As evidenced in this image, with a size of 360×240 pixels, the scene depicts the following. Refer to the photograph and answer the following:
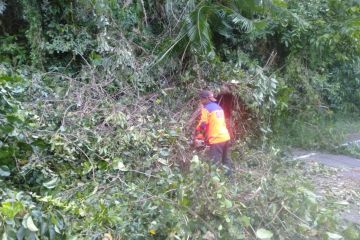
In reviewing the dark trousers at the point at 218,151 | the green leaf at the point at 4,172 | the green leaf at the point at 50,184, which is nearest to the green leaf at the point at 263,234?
the green leaf at the point at 50,184

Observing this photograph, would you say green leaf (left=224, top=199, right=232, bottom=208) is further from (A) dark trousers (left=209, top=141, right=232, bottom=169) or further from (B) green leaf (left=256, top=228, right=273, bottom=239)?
(A) dark trousers (left=209, top=141, right=232, bottom=169)

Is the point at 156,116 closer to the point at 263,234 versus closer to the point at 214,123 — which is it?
the point at 214,123

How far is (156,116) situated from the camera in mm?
6926

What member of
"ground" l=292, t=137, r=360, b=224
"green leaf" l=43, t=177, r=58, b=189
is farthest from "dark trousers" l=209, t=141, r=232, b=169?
"green leaf" l=43, t=177, r=58, b=189

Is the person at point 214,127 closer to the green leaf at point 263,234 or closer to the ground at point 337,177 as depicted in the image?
the ground at point 337,177

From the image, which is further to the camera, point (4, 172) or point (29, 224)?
point (4, 172)

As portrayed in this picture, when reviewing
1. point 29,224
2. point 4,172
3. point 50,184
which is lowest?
point 50,184

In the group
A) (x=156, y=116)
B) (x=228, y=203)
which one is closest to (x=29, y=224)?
(x=228, y=203)

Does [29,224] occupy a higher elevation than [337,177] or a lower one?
higher

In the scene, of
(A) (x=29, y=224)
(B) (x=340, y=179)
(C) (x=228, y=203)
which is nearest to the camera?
(A) (x=29, y=224)

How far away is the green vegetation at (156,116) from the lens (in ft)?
13.0

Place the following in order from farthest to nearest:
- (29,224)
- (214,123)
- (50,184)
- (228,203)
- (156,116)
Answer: (156,116) < (214,123) < (50,184) < (228,203) < (29,224)

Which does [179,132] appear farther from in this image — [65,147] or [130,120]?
[65,147]

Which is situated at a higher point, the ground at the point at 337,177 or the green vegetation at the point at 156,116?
the green vegetation at the point at 156,116
